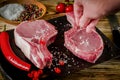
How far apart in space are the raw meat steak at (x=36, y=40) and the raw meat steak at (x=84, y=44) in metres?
0.12

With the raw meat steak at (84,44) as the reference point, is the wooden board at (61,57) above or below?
below

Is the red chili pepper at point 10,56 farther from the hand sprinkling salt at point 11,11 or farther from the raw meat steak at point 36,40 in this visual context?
the hand sprinkling salt at point 11,11

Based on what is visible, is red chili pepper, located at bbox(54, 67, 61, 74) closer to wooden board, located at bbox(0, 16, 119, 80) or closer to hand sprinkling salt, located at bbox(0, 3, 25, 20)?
wooden board, located at bbox(0, 16, 119, 80)

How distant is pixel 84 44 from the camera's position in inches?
73.1

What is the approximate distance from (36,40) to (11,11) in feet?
1.82

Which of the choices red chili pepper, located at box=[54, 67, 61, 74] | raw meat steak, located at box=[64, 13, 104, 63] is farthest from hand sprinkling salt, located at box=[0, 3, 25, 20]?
red chili pepper, located at box=[54, 67, 61, 74]

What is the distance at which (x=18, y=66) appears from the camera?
1713mm

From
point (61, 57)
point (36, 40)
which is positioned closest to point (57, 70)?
point (61, 57)

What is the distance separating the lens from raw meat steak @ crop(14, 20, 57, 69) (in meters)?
1.72

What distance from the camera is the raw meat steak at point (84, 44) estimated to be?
179 cm

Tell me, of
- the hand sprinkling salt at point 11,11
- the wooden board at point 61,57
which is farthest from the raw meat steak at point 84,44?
the hand sprinkling salt at point 11,11

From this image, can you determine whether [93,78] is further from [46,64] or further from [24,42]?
[24,42]

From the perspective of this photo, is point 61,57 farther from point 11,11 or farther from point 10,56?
point 11,11

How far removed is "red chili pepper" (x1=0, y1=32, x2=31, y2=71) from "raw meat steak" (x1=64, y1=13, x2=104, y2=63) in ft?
1.13
